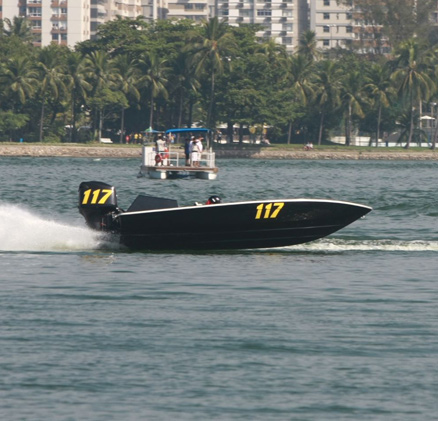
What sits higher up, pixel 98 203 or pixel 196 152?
pixel 196 152

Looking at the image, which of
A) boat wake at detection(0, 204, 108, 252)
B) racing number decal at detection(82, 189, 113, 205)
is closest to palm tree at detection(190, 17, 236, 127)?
boat wake at detection(0, 204, 108, 252)

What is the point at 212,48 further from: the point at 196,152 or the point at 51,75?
the point at 196,152

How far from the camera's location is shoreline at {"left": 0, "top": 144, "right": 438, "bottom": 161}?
134000mm

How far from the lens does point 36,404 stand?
13.0 metres

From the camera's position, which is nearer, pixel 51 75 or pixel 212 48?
pixel 51 75

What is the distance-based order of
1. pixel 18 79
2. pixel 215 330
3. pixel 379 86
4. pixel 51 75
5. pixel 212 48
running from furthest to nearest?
pixel 379 86 → pixel 212 48 → pixel 51 75 → pixel 18 79 → pixel 215 330

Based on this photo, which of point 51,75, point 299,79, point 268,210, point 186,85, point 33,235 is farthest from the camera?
point 299,79

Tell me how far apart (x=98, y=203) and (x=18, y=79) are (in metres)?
111

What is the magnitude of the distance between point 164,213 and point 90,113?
12431 centimetres

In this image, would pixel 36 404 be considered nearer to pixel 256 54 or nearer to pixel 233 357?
pixel 233 357

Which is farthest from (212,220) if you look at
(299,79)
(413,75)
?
(299,79)

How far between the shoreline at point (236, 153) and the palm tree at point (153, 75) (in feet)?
22.8

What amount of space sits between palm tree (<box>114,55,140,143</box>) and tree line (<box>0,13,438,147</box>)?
0.12 meters

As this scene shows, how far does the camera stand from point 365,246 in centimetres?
2742
